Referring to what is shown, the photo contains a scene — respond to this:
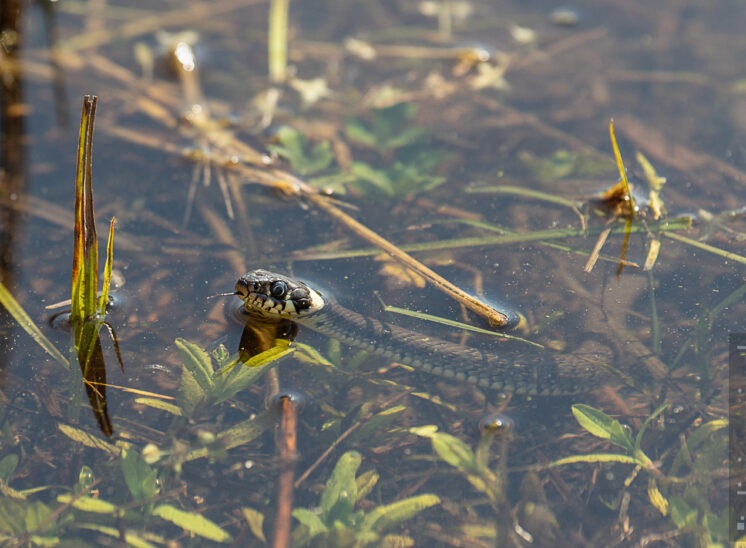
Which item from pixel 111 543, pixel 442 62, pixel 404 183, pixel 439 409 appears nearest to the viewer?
pixel 111 543

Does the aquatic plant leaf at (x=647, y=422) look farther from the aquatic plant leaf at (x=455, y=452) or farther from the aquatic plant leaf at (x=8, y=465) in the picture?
the aquatic plant leaf at (x=8, y=465)

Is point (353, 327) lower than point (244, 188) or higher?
lower

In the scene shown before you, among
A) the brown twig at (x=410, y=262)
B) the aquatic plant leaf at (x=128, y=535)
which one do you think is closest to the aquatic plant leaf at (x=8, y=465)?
the aquatic plant leaf at (x=128, y=535)

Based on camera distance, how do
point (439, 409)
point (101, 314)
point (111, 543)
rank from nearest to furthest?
point (111, 543)
point (439, 409)
point (101, 314)

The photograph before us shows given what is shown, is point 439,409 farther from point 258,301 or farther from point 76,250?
point 76,250

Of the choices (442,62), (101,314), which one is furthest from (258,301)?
(442,62)

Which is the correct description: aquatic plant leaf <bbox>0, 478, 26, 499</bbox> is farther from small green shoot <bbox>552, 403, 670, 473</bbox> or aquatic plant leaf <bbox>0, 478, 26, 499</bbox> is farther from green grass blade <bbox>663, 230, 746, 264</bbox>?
green grass blade <bbox>663, 230, 746, 264</bbox>

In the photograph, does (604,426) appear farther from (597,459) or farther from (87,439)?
(87,439)

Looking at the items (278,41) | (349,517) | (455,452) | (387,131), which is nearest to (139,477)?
(349,517)
